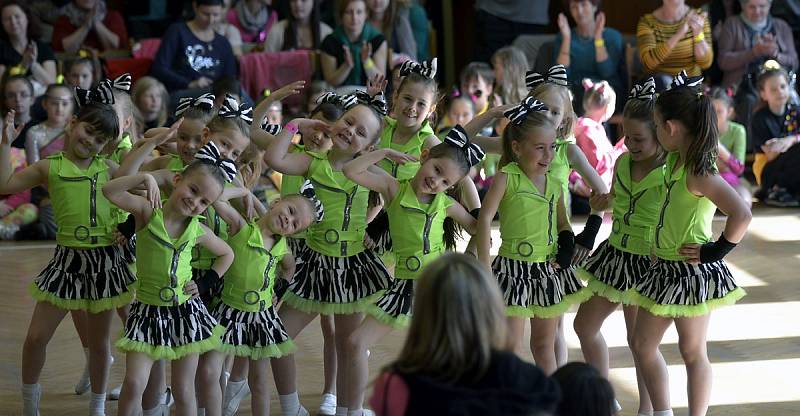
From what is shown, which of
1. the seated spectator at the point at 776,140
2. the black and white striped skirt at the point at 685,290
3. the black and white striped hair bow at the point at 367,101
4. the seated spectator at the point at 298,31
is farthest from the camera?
the seated spectator at the point at 298,31

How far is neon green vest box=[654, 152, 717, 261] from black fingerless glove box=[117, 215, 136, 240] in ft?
6.47

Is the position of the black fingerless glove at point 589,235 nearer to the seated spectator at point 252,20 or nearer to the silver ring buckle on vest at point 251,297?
the silver ring buckle on vest at point 251,297

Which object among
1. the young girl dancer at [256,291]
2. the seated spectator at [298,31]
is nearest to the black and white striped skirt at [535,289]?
the young girl dancer at [256,291]

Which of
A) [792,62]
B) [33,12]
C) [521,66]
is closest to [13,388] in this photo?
[521,66]

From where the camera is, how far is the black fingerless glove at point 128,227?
4569mm

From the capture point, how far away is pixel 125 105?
504 cm

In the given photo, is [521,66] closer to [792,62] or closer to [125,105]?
[792,62]

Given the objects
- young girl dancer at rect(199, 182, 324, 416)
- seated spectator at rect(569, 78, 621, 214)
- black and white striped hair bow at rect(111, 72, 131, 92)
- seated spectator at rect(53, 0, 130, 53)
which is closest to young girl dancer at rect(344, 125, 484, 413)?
young girl dancer at rect(199, 182, 324, 416)

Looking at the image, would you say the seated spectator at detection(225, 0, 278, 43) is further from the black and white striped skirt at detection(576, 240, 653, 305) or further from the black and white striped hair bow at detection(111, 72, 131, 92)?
the black and white striped skirt at detection(576, 240, 653, 305)

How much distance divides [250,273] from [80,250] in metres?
0.74

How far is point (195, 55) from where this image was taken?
9047 mm

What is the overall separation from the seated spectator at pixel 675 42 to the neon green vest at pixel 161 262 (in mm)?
5921

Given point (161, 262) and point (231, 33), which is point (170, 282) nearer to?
point (161, 262)

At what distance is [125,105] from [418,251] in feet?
4.95
